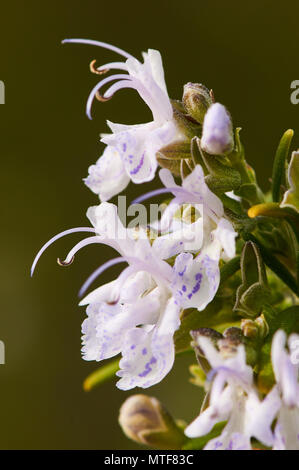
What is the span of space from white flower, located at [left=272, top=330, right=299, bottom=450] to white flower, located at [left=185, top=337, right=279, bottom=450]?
0.04ft

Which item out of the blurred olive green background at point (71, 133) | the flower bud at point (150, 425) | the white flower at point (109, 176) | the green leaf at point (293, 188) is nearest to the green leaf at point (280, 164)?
the green leaf at point (293, 188)

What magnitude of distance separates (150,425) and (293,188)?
398mm

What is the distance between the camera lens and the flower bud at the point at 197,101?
0.74 meters

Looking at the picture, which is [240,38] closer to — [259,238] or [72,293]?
[72,293]

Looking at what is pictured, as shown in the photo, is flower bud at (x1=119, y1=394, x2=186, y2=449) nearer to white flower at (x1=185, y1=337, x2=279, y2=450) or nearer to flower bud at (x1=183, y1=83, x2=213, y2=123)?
white flower at (x1=185, y1=337, x2=279, y2=450)

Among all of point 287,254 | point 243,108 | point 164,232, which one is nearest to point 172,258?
point 164,232

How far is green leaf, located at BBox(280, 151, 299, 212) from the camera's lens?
727 mm

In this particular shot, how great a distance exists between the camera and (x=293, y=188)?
28.9 inches

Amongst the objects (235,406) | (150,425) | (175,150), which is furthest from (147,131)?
(150,425)

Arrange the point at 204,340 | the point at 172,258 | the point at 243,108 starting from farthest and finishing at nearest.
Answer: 1. the point at 243,108
2. the point at 172,258
3. the point at 204,340

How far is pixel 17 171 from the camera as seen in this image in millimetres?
2887

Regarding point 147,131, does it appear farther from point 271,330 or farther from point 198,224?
point 271,330

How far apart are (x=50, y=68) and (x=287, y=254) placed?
228 cm

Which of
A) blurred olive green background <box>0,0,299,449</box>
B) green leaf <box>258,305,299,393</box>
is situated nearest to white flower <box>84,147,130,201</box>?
green leaf <box>258,305,299,393</box>
